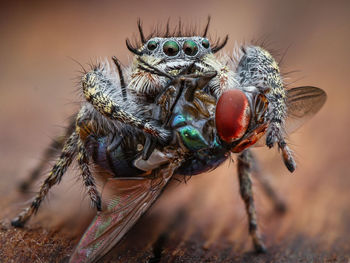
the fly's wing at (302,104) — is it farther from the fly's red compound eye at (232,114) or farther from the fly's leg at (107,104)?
the fly's leg at (107,104)

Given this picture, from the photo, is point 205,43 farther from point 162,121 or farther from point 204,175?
point 204,175

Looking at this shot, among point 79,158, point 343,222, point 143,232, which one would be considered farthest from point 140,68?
point 343,222

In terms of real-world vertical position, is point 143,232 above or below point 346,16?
below

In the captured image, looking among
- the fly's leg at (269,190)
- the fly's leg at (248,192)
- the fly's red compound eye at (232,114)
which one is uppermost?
the fly's red compound eye at (232,114)

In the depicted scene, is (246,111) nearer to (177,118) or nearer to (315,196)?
(177,118)

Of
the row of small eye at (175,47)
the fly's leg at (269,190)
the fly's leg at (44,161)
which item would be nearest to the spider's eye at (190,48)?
the row of small eye at (175,47)

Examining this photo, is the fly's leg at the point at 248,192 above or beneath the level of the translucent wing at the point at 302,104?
beneath
